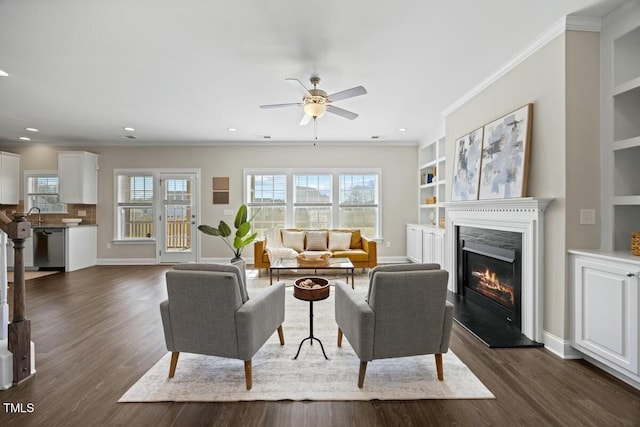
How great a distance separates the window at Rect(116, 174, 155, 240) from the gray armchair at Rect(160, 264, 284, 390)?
534cm

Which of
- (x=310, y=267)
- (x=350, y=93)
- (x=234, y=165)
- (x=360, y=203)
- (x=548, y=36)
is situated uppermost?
(x=548, y=36)

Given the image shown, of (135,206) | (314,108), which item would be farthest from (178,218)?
(314,108)

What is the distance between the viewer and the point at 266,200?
6691 mm

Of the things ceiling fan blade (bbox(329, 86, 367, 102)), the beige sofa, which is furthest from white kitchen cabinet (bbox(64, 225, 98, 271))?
ceiling fan blade (bbox(329, 86, 367, 102))

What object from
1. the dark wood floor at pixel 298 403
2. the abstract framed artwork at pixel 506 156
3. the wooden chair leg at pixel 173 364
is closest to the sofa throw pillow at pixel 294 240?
the dark wood floor at pixel 298 403

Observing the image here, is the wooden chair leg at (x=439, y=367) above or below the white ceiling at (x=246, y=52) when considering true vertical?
below

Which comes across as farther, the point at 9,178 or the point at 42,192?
the point at 42,192

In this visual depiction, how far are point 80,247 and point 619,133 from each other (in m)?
8.27

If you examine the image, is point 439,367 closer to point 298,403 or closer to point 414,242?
point 298,403

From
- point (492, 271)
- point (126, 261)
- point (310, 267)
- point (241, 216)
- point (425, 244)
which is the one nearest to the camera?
point (492, 271)

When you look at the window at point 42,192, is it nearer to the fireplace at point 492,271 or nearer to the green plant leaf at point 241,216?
the green plant leaf at point 241,216

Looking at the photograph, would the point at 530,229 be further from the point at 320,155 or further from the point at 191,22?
the point at 320,155

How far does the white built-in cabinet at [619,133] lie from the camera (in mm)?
2357

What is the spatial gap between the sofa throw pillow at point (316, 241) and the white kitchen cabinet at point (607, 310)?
159 inches
